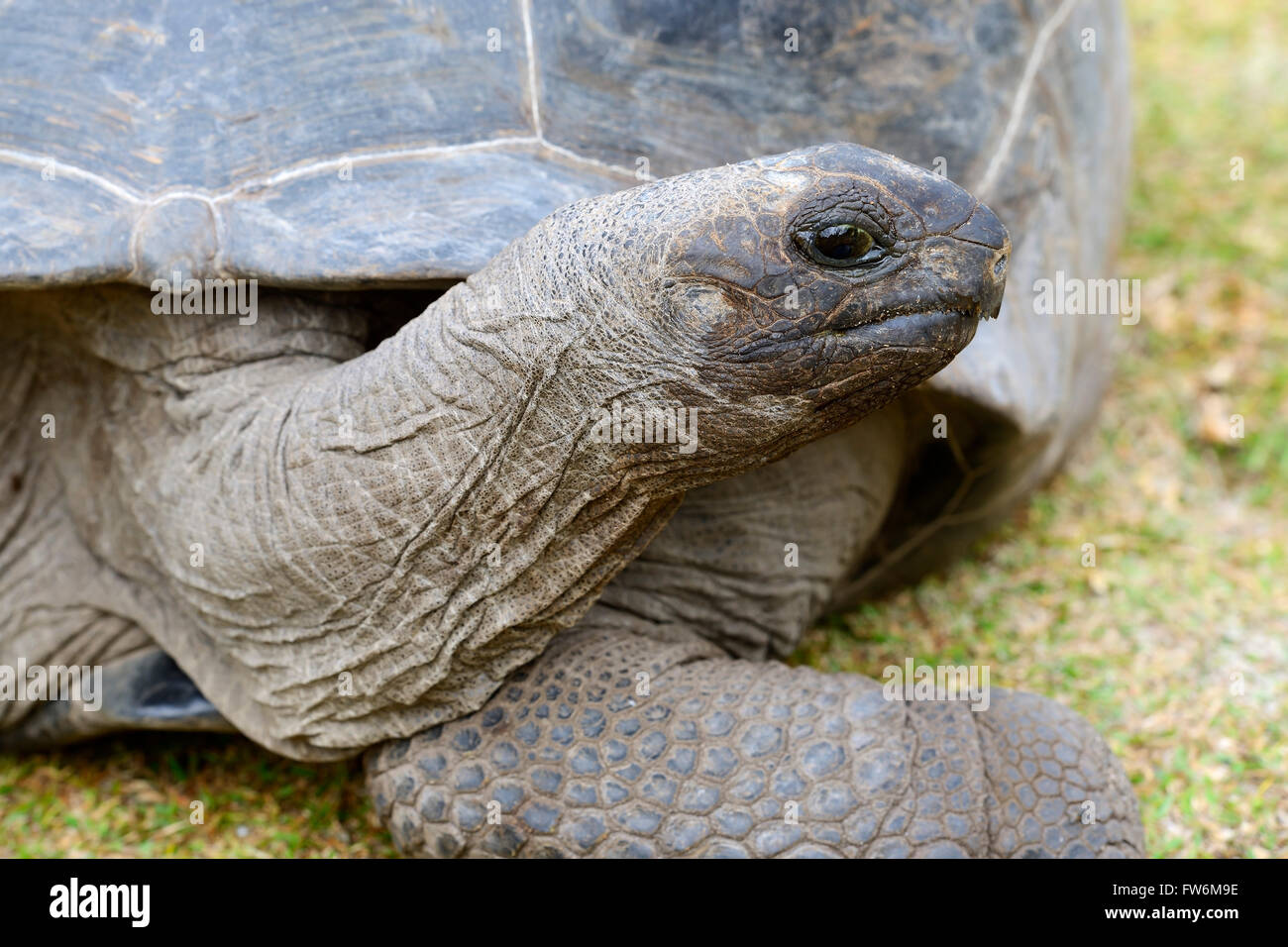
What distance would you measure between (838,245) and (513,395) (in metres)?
0.46


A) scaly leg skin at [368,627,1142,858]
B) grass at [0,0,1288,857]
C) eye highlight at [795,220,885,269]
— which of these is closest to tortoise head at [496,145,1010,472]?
eye highlight at [795,220,885,269]

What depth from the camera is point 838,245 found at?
5.10 feet

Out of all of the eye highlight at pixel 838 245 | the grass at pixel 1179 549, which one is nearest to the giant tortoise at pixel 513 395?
the eye highlight at pixel 838 245

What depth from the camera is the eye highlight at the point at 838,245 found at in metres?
1.54

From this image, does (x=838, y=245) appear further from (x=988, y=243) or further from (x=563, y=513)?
(x=563, y=513)

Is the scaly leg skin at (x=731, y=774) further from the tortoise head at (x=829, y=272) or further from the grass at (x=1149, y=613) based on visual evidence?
the tortoise head at (x=829, y=272)

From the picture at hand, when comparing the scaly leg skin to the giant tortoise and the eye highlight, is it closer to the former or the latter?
the giant tortoise

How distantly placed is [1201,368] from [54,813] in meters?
3.02

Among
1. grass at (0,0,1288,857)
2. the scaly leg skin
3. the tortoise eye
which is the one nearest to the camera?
the tortoise eye

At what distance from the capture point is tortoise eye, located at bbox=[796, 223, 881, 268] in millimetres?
1545

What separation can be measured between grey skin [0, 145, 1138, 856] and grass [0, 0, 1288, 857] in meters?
0.35
